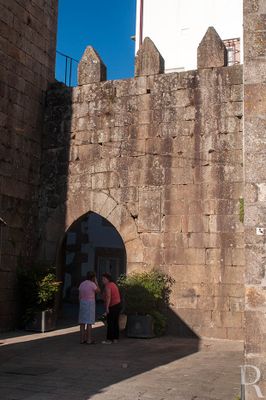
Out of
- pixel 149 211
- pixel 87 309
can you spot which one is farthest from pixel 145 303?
pixel 149 211

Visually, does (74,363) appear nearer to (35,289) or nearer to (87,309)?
(87,309)

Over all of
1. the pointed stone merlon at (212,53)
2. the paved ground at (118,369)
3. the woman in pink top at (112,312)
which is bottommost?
the paved ground at (118,369)

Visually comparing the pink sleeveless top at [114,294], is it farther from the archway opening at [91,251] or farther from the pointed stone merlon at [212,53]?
the archway opening at [91,251]

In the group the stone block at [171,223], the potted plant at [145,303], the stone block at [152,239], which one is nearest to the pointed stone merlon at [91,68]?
the stone block at [171,223]

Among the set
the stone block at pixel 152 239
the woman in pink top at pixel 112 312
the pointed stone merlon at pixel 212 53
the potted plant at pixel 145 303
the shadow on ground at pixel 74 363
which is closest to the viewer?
the shadow on ground at pixel 74 363

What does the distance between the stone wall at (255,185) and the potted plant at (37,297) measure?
573 centimetres

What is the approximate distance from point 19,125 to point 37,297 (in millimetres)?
→ 3276

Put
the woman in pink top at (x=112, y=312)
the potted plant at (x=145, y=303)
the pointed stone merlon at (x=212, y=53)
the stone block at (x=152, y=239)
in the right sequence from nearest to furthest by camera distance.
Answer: the woman in pink top at (x=112, y=312)
the potted plant at (x=145, y=303)
the stone block at (x=152, y=239)
the pointed stone merlon at (x=212, y=53)

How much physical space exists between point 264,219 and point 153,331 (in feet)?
16.5

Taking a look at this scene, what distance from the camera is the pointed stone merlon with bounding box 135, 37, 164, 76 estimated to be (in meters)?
9.98

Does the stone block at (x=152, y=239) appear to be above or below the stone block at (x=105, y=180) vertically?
below

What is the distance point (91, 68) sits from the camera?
34.6ft

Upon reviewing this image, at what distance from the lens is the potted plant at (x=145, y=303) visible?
8.66 m

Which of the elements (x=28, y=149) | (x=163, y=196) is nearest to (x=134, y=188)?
(x=163, y=196)
